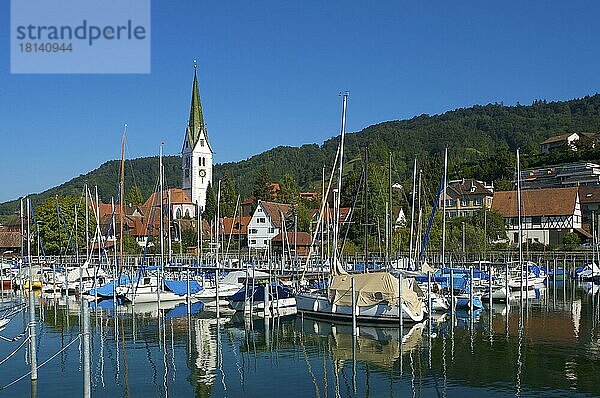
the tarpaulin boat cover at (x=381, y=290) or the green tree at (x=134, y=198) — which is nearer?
the tarpaulin boat cover at (x=381, y=290)

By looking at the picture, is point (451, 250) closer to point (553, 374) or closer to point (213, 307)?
point (213, 307)

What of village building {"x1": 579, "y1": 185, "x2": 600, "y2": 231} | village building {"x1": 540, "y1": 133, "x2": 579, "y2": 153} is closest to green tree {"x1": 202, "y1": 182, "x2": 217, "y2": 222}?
village building {"x1": 579, "y1": 185, "x2": 600, "y2": 231}

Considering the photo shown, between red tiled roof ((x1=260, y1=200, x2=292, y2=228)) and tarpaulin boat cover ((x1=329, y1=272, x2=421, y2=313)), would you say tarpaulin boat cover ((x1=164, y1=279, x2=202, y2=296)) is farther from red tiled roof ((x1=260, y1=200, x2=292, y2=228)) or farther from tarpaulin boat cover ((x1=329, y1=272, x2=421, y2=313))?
red tiled roof ((x1=260, y1=200, x2=292, y2=228))

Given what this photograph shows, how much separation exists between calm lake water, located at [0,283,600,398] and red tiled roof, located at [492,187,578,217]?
67438 mm

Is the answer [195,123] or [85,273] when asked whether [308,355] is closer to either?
[85,273]

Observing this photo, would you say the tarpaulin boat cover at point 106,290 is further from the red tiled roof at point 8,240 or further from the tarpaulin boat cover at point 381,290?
the red tiled roof at point 8,240

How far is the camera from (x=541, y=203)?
4414 inches

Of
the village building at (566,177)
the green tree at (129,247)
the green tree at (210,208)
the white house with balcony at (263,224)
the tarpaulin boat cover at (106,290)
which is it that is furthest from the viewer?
the village building at (566,177)

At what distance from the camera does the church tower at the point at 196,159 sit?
523 ft

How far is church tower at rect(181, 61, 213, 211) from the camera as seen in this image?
159525 millimetres

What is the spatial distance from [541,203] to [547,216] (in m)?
2.76

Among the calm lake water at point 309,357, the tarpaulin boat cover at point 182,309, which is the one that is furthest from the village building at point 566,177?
the tarpaulin boat cover at point 182,309

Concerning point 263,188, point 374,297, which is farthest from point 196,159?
point 374,297

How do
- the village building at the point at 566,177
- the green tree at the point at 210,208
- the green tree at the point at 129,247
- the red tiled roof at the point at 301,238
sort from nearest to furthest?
the green tree at the point at 129,247
the red tiled roof at the point at 301,238
the green tree at the point at 210,208
the village building at the point at 566,177
